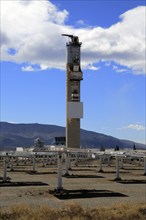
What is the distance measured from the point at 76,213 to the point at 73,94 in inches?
3504

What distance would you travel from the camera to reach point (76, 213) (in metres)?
19.0

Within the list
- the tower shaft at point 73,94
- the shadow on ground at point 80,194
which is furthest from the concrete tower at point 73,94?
the shadow on ground at point 80,194

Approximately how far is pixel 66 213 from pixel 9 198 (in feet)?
22.6

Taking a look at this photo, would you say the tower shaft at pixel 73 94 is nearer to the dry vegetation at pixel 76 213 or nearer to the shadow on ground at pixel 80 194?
the shadow on ground at pixel 80 194

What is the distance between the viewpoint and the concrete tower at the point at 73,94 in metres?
104

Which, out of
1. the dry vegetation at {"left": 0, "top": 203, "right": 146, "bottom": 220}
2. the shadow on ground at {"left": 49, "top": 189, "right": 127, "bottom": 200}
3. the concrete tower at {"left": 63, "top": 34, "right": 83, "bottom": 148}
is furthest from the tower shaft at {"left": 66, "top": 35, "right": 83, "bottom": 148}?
the dry vegetation at {"left": 0, "top": 203, "right": 146, "bottom": 220}

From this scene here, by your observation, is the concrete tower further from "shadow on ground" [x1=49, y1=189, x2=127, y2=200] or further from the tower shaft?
"shadow on ground" [x1=49, y1=189, x2=127, y2=200]

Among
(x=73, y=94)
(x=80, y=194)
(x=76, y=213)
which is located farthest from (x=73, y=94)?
(x=76, y=213)

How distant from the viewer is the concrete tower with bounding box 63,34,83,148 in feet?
342

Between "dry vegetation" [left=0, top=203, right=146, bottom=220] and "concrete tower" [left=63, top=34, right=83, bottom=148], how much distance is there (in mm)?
83165

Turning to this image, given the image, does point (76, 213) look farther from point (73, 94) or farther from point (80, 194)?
point (73, 94)

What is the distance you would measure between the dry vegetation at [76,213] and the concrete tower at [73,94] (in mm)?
83165

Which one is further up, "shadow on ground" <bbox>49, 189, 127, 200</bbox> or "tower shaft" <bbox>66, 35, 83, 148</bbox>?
"tower shaft" <bbox>66, 35, 83, 148</bbox>

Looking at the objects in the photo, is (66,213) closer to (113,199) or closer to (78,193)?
(113,199)
